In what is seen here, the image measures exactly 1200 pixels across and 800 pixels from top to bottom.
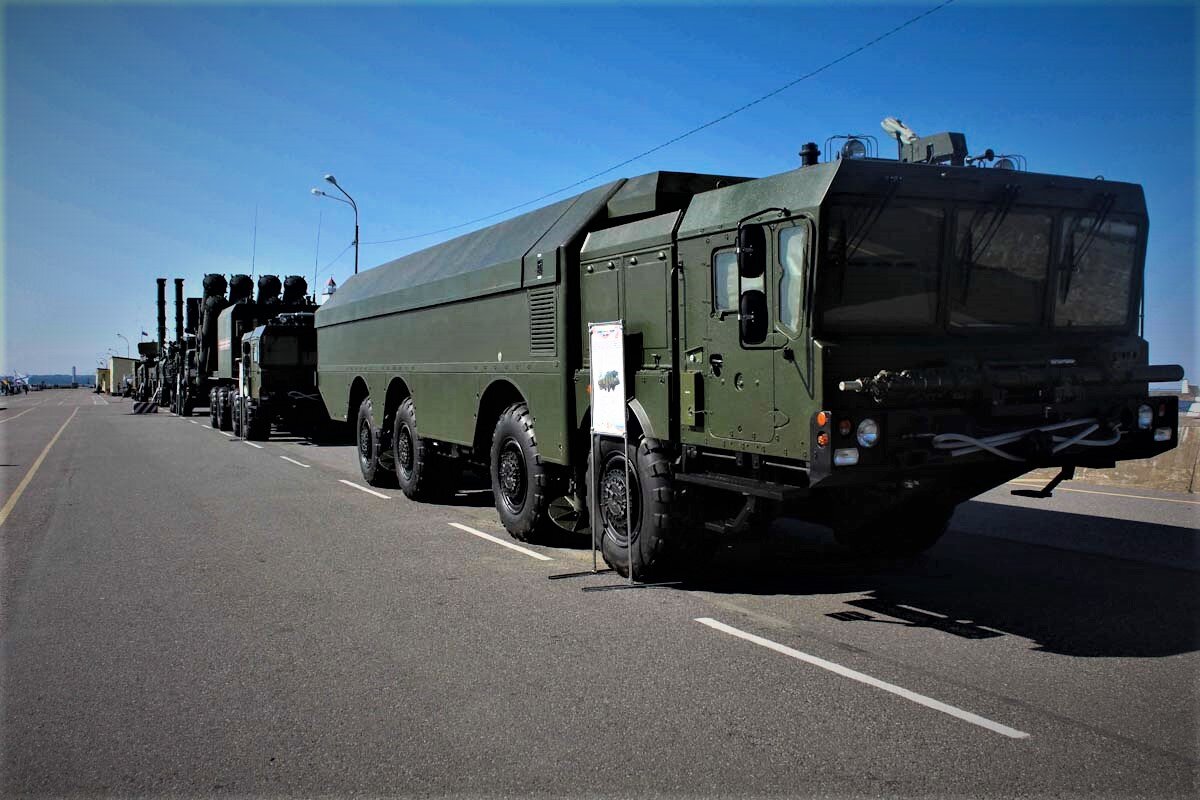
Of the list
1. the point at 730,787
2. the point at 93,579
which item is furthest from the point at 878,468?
the point at 93,579

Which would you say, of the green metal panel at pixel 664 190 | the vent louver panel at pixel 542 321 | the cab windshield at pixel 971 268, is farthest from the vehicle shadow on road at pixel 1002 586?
the green metal panel at pixel 664 190

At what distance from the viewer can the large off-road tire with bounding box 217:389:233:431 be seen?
29.5m

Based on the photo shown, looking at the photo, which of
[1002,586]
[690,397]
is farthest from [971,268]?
[1002,586]

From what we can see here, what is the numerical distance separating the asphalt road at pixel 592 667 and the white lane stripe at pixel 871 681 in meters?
0.02

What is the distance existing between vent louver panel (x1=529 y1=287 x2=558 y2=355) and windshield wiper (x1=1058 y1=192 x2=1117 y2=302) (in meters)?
4.22

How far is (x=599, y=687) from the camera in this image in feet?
16.8

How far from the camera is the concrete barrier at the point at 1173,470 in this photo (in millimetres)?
12812

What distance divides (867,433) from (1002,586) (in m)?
2.50

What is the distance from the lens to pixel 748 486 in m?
6.39

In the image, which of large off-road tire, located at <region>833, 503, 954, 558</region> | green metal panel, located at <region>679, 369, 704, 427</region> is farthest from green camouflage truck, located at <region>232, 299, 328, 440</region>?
green metal panel, located at <region>679, 369, 704, 427</region>

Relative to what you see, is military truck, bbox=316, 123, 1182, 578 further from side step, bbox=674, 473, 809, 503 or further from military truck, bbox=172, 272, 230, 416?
military truck, bbox=172, 272, 230, 416

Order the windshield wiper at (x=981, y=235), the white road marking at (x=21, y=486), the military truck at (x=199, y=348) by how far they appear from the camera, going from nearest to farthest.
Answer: the windshield wiper at (x=981, y=235), the white road marking at (x=21, y=486), the military truck at (x=199, y=348)

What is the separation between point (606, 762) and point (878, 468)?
266 centimetres

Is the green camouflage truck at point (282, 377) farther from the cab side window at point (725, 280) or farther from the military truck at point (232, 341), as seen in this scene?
the cab side window at point (725, 280)
